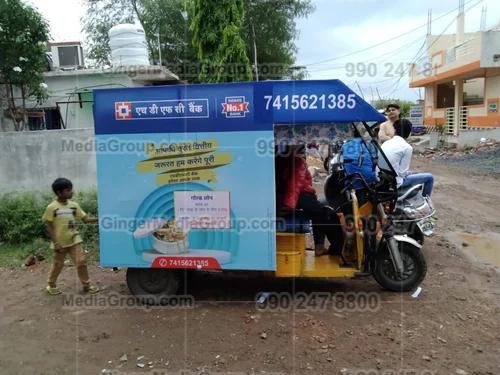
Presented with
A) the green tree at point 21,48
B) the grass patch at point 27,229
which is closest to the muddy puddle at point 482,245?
the grass patch at point 27,229

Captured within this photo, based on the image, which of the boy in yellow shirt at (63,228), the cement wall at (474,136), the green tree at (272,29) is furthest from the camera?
the green tree at (272,29)

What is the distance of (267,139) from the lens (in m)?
4.27

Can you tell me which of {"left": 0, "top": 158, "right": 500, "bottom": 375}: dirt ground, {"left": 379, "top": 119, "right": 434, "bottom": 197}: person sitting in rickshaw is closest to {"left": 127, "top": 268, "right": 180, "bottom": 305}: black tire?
{"left": 0, "top": 158, "right": 500, "bottom": 375}: dirt ground

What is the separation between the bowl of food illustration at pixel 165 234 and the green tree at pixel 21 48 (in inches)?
270

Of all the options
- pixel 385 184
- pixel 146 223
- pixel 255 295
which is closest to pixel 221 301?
pixel 255 295

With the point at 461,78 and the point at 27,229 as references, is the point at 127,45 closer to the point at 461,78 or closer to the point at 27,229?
the point at 27,229

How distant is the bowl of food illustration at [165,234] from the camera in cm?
451

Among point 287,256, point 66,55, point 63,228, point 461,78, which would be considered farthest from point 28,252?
point 461,78

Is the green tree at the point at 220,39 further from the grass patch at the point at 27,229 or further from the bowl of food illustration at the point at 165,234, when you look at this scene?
the bowl of food illustration at the point at 165,234

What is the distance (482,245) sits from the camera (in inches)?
269

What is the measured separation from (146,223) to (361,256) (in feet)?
7.08

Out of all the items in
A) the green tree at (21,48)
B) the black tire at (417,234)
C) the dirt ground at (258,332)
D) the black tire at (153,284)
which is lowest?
the dirt ground at (258,332)

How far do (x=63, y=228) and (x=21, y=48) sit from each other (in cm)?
621

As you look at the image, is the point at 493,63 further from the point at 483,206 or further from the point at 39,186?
the point at 39,186
